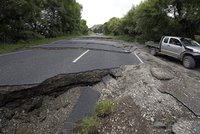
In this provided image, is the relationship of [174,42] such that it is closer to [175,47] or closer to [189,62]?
[175,47]

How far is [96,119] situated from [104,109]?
37cm

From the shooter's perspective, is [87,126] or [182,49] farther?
[182,49]

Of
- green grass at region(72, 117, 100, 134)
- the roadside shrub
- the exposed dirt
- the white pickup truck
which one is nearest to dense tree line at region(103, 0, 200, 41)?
the white pickup truck

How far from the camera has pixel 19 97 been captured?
596cm

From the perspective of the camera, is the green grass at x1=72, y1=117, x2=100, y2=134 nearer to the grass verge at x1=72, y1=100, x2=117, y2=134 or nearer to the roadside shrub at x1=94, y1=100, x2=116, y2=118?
the grass verge at x1=72, y1=100, x2=117, y2=134

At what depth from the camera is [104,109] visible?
5184mm

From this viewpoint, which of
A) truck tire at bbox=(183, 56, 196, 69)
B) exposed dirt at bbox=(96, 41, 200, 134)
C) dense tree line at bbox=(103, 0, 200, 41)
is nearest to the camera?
exposed dirt at bbox=(96, 41, 200, 134)

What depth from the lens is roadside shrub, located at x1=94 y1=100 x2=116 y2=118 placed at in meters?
5.10

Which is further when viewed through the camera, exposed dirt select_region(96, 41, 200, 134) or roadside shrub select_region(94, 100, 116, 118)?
roadside shrub select_region(94, 100, 116, 118)

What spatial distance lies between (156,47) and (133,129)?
1193 cm

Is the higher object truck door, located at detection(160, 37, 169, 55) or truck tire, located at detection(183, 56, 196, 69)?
truck door, located at detection(160, 37, 169, 55)

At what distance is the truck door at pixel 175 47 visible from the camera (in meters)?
13.2

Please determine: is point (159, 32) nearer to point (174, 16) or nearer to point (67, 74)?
point (174, 16)

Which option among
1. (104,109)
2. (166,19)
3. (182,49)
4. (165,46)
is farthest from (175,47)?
(104,109)
